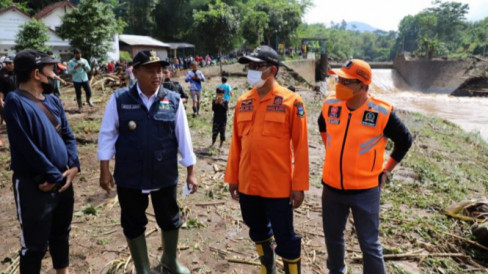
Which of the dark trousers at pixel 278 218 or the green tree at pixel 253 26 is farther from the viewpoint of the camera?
the green tree at pixel 253 26

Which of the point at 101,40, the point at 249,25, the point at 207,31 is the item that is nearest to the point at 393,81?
the point at 249,25

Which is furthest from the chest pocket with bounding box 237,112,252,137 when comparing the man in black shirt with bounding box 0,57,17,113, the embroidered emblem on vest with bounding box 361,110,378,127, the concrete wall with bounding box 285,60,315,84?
the concrete wall with bounding box 285,60,315,84

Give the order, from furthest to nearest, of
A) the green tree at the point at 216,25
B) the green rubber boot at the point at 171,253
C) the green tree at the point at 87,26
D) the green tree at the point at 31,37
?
1. the green tree at the point at 31,37
2. the green tree at the point at 87,26
3. the green tree at the point at 216,25
4. the green rubber boot at the point at 171,253

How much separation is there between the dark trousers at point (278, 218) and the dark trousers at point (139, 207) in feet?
2.29

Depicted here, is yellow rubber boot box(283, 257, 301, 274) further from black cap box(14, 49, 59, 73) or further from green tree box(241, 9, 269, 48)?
green tree box(241, 9, 269, 48)

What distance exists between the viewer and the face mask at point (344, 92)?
2.84m

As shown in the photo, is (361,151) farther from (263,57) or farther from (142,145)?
(142,145)

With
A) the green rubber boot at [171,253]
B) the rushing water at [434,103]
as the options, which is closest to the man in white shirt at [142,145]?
the green rubber boot at [171,253]

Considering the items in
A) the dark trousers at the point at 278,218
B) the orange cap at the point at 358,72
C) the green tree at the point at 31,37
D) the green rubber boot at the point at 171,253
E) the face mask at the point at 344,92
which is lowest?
the green rubber boot at the point at 171,253

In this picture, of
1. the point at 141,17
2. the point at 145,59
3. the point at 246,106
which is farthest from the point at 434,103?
the point at 141,17

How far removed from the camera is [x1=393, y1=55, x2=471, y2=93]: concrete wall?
39469mm

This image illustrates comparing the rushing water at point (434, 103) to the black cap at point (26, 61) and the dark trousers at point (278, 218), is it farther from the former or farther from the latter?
the black cap at point (26, 61)

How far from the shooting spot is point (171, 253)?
325 cm

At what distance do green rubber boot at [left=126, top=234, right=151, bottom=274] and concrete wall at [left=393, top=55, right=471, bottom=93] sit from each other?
4419 centimetres
